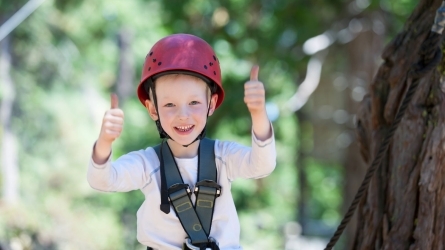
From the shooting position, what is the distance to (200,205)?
2.97m

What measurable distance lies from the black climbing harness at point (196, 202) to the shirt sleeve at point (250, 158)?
0.29 ft

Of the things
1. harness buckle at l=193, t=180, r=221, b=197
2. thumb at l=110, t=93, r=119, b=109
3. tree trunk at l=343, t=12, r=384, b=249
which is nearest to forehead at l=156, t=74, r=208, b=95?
thumb at l=110, t=93, r=119, b=109

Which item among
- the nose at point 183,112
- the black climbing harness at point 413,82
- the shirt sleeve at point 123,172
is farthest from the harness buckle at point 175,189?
the black climbing harness at point 413,82

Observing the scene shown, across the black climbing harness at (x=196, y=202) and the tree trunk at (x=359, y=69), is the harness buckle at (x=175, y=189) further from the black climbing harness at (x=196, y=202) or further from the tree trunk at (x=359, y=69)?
the tree trunk at (x=359, y=69)

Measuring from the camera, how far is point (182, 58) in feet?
9.70

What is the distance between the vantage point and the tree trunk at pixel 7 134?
47.1 ft

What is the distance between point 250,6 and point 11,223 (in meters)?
6.17

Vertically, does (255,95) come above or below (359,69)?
below

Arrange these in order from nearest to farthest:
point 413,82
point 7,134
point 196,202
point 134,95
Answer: point 196,202 → point 413,82 → point 7,134 → point 134,95

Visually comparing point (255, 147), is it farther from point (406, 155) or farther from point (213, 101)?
point (406, 155)

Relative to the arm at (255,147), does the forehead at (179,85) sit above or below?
above

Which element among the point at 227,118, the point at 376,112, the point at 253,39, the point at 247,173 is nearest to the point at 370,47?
the point at 253,39

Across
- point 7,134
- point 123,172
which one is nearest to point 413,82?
point 123,172

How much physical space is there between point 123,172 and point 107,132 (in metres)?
0.28
